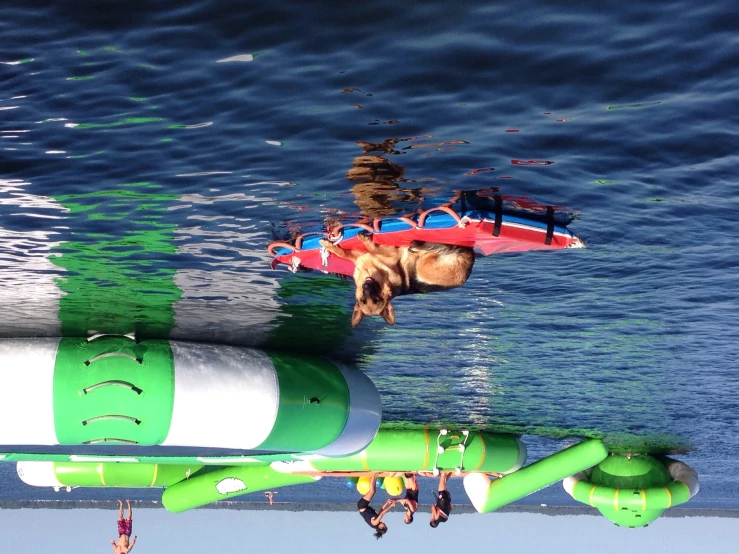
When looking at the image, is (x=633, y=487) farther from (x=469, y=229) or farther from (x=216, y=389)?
(x=469, y=229)

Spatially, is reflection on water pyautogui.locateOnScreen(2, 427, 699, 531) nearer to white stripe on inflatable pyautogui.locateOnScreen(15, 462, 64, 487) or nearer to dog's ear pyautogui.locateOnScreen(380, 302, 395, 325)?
white stripe on inflatable pyautogui.locateOnScreen(15, 462, 64, 487)

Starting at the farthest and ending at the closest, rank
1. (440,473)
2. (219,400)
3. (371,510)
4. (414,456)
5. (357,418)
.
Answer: (371,510) → (440,473) → (414,456) → (357,418) → (219,400)

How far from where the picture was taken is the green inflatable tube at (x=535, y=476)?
24.6ft

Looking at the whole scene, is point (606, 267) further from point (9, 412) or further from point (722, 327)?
point (9, 412)

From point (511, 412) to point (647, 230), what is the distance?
4.21 m

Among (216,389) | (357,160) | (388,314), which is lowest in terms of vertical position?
(388,314)

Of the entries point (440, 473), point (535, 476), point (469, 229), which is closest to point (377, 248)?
point (469, 229)

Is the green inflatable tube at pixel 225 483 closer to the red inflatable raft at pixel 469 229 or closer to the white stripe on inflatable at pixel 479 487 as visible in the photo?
the white stripe on inflatable at pixel 479 487

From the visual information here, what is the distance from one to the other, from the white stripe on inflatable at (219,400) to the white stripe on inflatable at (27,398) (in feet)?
2.22

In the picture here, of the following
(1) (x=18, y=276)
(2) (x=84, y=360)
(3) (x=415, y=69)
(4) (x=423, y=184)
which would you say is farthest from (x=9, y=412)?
(3) (x=415, y=69)

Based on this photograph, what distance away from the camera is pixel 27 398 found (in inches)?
188

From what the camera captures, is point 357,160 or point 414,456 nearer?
point 357,160

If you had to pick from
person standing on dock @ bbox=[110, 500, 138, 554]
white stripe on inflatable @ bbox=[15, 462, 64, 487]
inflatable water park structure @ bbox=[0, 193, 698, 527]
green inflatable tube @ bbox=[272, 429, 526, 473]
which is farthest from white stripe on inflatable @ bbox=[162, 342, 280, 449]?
person standing on dock @ bbox=[110, 500, 138, 554]

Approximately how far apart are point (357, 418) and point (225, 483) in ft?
8.17
